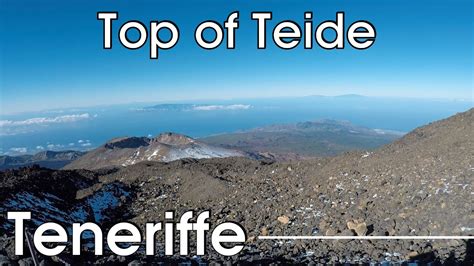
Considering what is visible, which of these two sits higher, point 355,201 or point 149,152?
point 355,201

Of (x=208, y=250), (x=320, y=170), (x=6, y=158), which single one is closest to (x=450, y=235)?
(x=208, y=250)

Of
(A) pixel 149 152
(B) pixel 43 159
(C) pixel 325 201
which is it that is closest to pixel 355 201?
(C) pixel 325 201

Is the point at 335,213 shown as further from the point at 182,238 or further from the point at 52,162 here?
the point at 52,162

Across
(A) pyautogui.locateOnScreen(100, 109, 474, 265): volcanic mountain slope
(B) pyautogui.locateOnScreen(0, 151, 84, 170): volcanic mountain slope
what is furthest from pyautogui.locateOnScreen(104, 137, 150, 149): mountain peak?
(A) pyautogui.locateOnScreen(100, 109, 474, 265): volcanic mountain slope

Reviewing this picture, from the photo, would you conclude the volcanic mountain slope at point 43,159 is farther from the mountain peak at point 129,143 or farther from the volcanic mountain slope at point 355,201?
the volcanic mountain slope at point 355,201

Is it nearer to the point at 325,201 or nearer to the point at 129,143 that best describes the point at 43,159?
the point at 129,143
